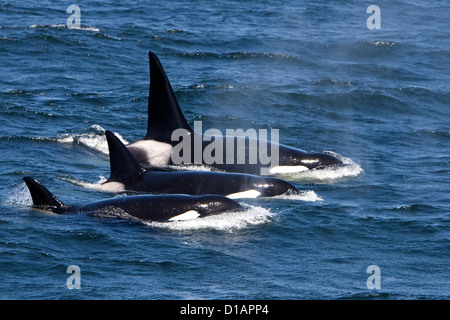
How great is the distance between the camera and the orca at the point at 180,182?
17.9 meters

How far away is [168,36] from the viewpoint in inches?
1401

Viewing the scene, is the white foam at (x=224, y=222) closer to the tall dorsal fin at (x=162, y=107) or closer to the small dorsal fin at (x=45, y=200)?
the small dorsal fin at (x=45, y=200)

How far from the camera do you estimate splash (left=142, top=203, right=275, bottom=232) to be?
51.4 ft

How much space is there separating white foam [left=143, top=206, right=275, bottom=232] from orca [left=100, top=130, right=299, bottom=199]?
1366mm

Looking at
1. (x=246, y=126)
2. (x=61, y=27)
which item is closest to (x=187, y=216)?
(x=246, y=126)

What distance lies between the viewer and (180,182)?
1805 centimetres

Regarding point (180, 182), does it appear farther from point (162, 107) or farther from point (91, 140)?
point (91, 140)

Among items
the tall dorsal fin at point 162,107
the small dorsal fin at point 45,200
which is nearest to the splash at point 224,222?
the small dorsal fin at point 45,200

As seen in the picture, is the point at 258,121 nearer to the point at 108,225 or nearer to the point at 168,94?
the point at 168,94

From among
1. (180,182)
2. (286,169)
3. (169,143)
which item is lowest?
(286,169)

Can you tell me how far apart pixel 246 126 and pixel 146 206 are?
10093 mm

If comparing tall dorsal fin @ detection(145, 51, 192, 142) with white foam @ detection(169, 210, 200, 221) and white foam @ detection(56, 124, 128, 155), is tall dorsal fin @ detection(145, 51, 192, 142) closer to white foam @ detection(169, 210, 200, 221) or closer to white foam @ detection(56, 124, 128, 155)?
white foam @ detection(56, 124, 128, 155)

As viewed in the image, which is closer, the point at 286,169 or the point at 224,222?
the point at 224,222

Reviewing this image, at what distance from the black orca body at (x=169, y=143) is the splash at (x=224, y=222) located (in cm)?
364
